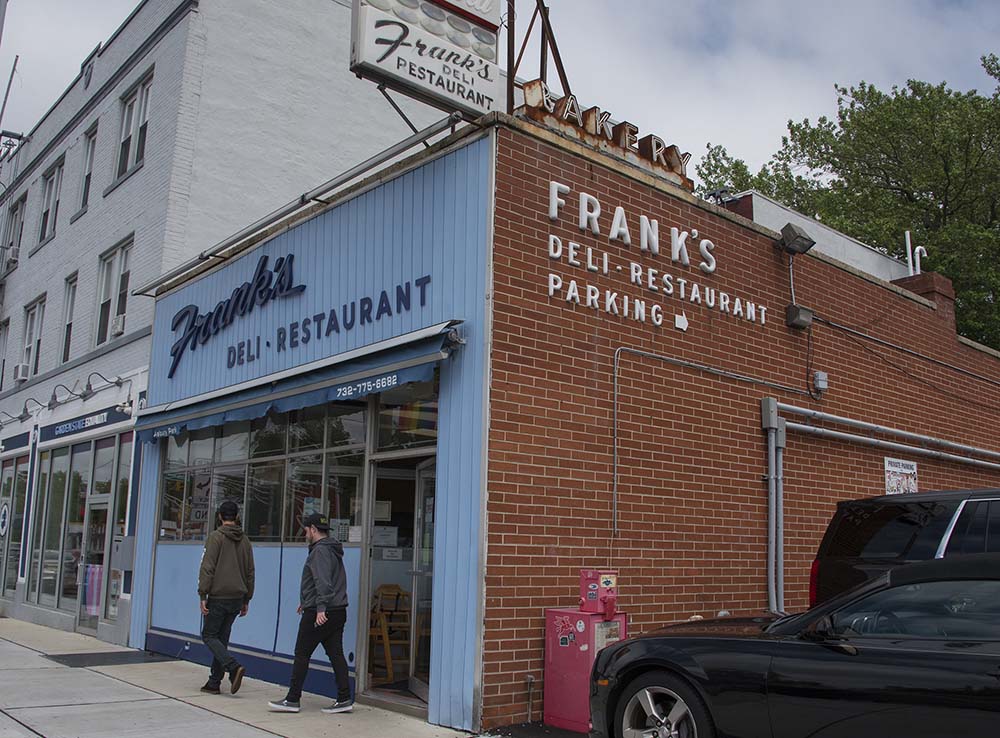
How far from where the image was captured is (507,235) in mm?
8344

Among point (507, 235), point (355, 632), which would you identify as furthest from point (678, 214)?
point (355, 632)

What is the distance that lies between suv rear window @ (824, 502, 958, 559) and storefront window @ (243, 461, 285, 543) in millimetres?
6006

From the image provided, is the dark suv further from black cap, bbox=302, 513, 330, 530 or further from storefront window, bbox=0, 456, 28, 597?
storefront window, bbox=0, 456, 28, 597

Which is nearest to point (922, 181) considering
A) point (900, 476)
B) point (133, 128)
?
point (900, 476)

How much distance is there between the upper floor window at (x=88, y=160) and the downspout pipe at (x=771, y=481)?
14.4 meters

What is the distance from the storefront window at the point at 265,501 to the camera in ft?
35.7

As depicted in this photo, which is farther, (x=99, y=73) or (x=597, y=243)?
(x=99, y=73)

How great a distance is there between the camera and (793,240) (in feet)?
36.9

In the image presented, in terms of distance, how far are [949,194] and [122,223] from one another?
22.6m

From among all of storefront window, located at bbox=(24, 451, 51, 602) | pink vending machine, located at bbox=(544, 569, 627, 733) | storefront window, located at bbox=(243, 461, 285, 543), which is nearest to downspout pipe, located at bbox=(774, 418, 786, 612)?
pink vending machine, located at bbox=(544, 569, 627, 733)

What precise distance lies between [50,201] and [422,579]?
16.6 m

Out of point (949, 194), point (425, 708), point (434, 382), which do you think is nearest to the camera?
point (425, 708)

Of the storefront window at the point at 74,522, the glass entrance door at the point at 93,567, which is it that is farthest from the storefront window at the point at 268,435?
the storefront window at the point at 74,522

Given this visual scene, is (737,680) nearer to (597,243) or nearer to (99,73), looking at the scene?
(597,243)
